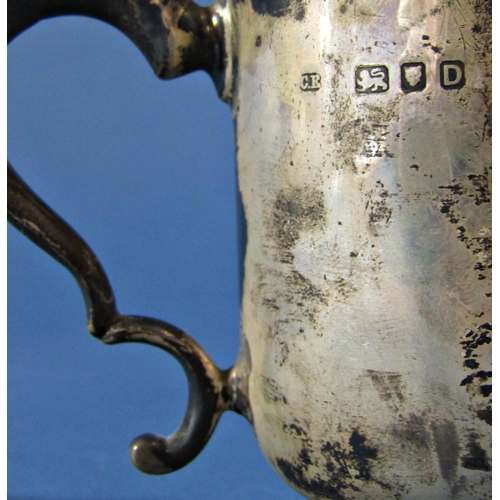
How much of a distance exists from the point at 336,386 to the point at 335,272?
0.08m

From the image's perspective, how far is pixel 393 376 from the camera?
502 millimetres

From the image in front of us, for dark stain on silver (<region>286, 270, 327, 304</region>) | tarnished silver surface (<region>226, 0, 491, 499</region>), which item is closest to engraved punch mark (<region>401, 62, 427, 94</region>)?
tarnished silver surface (<region>226, 0, 491, 499</region>)

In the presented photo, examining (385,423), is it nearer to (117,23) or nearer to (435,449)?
(435,449)

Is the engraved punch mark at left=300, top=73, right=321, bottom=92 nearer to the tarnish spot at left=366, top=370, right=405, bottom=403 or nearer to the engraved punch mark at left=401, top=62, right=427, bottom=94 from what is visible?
the engraved punch mark at left=401, top=62, right=427, bottom=94

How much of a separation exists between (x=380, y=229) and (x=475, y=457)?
6.3 inches

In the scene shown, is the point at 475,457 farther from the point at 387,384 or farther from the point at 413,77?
the point at 413,77

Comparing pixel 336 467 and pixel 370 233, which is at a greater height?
pixel 370 233

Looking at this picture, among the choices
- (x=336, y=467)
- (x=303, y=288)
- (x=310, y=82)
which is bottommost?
(x=336, y=467)

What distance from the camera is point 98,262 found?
0.63 m

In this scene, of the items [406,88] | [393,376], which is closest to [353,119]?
[406,88]

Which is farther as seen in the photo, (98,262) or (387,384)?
(98,262)

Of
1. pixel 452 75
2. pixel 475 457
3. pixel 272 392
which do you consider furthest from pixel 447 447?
pixel 452 75

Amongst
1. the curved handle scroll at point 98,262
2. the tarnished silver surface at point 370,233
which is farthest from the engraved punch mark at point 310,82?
the curved handle scroll at point 98,262

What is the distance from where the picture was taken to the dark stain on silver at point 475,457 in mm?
501
